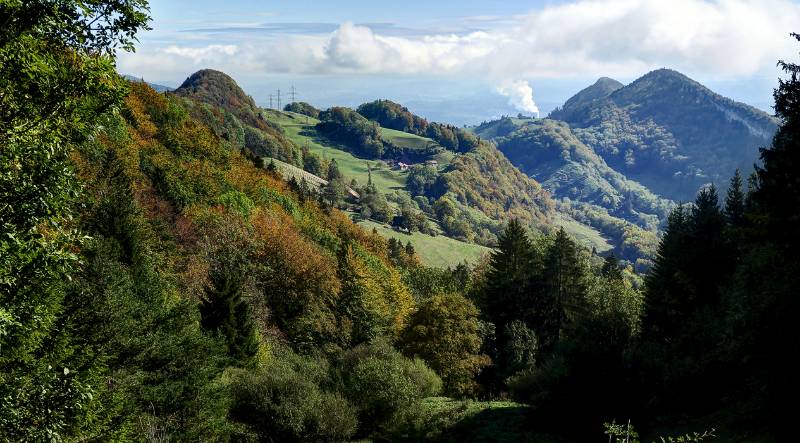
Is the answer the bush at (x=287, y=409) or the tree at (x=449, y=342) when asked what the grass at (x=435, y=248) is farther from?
Answer: the bush at (x=287, y=409)

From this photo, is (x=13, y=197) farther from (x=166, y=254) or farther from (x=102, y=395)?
(x=166, y=254)

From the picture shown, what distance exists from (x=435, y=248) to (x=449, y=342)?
135820 mm

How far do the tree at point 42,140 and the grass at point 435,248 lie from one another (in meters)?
153

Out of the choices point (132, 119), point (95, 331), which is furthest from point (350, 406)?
point (132, 119)

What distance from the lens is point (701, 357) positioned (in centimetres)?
2977

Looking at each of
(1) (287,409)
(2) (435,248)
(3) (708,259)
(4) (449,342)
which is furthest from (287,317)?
(2) (435,248)

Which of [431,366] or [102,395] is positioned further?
[431,366]

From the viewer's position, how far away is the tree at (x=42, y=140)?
28.7 feet

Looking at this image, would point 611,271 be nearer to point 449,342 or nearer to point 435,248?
point 449,342

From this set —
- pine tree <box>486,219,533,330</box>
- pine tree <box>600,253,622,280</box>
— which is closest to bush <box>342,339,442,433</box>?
pine tree <box>486,219,533,330</box>

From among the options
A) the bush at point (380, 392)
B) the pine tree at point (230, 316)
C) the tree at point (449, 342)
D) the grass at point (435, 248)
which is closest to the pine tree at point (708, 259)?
the tree at point (449, 342)

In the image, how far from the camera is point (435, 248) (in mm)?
178750

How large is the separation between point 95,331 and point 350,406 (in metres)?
15.2

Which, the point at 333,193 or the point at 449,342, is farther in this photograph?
the point at 333,193
